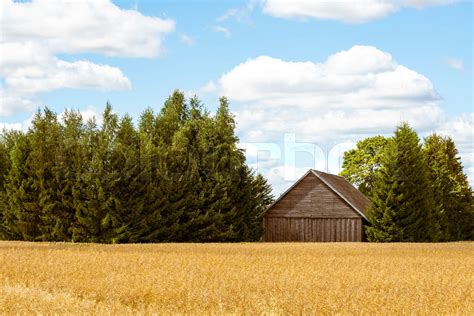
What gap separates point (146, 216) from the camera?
5628cm

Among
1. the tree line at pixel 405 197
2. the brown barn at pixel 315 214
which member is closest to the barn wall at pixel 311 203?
the brown barn at pixel 315 214

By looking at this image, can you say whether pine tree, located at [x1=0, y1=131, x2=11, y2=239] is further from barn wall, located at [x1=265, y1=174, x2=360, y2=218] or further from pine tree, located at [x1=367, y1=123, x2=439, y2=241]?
pine tree, located at [x1=367, y1=123, x2=439, y2=241]

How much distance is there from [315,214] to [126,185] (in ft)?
61.2

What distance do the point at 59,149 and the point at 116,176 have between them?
23.5 feet

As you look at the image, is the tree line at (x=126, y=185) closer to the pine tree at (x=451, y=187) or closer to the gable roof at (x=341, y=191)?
the gable roof at (x=341, y=191)

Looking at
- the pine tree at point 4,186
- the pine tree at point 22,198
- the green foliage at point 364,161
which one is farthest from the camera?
the green foliage at point 364,161

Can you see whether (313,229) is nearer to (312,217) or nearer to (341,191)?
(312,217)

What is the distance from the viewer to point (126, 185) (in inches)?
2202

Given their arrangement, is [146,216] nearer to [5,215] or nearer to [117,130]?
[117,130]

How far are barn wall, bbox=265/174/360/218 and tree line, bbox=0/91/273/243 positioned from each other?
2.69 meters

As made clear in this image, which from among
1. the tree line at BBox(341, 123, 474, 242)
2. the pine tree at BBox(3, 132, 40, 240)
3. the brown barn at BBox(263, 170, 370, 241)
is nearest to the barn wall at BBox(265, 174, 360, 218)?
the brown barn at BBox(263, 170, 370, 241)

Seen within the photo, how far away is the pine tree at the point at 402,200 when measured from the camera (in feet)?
197

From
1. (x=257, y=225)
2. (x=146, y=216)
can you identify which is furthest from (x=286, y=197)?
(x=146, y=216)

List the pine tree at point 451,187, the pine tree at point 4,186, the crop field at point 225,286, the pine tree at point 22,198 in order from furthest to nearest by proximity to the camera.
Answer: the pine tree at point 451,187 < the pine tree at point 4,186 < the pine tree at point 22,198 < the crop field at point 225,286
